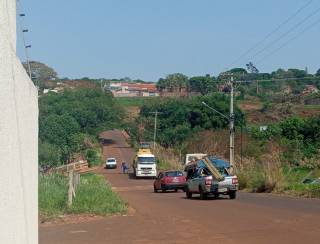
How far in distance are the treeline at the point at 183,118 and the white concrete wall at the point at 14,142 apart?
8822 cm

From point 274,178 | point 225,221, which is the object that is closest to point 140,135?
point 274,178

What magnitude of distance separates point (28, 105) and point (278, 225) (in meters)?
11.8

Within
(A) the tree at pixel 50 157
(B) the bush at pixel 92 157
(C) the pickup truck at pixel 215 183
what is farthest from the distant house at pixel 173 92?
(C) the pickup truck at pixel 215 183

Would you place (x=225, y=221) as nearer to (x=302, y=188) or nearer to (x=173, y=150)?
(x=302, y=188)

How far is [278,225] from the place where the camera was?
54.5 feet

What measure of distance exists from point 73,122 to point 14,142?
65.3m

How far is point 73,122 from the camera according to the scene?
70188 millimetres

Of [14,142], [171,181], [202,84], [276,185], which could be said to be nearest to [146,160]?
[171,181]

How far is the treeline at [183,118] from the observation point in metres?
98.8

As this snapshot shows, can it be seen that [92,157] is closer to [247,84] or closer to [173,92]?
[247,84]

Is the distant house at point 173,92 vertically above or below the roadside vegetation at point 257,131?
above

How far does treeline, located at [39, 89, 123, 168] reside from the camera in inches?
2036

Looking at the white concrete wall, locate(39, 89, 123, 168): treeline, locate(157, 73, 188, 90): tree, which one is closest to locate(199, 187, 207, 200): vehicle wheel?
locate(39, 89, 123, 168): treeline

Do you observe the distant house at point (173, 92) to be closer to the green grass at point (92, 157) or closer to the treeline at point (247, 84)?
the treeline at point (247, 84)
